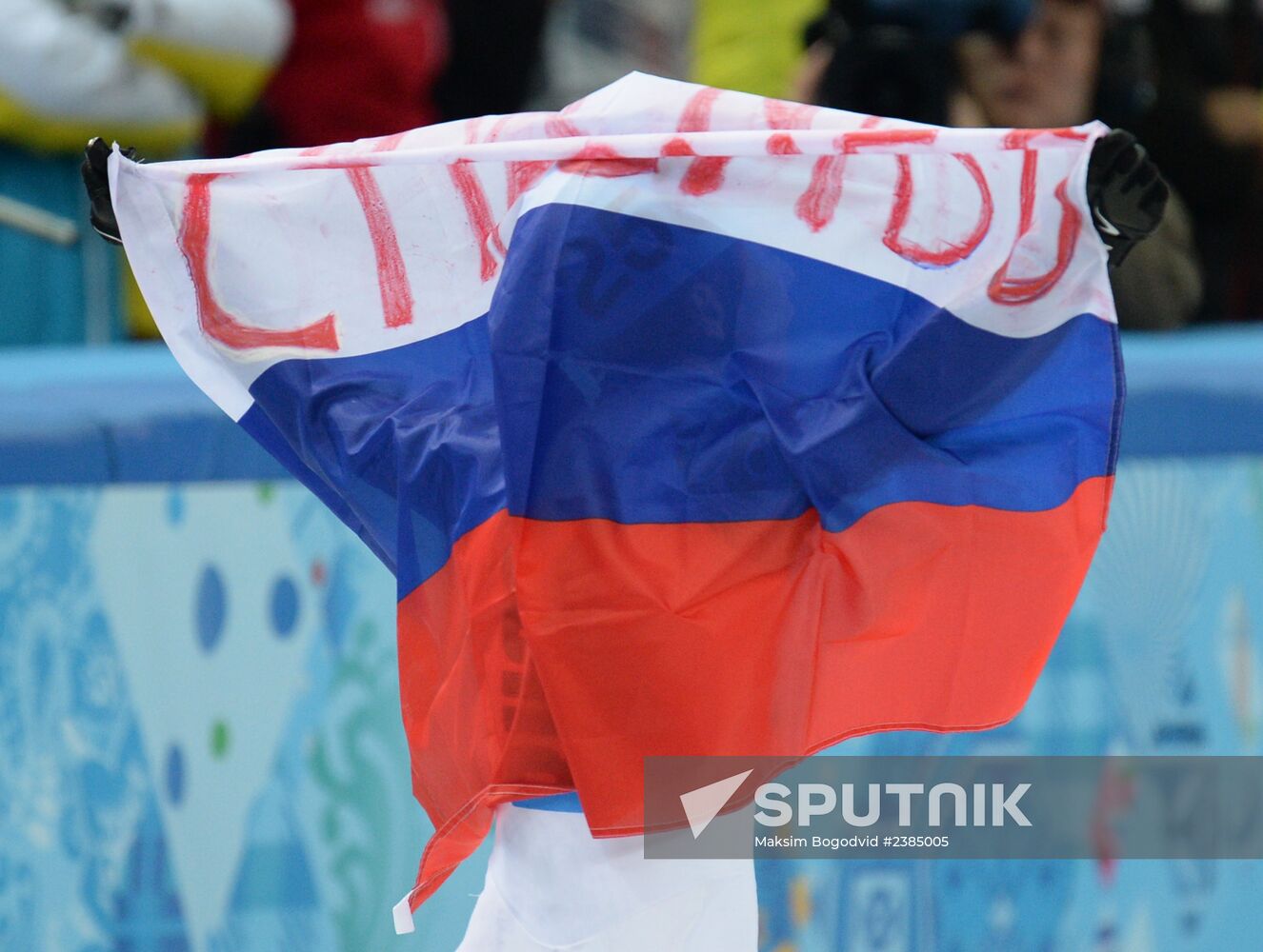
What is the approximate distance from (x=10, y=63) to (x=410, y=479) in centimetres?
163

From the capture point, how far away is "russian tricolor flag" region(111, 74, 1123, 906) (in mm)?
1319

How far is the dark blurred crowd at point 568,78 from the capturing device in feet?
8.95

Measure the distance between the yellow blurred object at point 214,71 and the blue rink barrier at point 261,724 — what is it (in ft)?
3.02

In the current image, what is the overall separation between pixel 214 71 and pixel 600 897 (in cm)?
197

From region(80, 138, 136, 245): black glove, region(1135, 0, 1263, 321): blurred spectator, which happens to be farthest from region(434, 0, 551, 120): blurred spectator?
region(80, 138, 136, 245): black glove

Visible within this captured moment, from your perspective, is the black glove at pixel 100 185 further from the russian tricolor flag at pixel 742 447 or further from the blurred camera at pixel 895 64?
the blurred camera at pixel 895 64

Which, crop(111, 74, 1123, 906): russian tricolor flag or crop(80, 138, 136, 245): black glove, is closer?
crop(111, 74, 1123, 906): russian tricolor flag

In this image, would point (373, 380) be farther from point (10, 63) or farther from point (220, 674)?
point (10, 63)

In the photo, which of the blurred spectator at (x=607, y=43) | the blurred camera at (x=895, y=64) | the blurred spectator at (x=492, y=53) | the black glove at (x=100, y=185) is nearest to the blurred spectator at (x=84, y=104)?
the blurred spectator at (x=492, y=53)

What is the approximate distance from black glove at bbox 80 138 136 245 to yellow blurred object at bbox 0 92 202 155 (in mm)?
1267

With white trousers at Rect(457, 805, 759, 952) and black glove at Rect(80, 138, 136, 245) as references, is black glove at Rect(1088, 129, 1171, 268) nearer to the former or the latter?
white trousers at Rect(457, 805, 759, 952)
